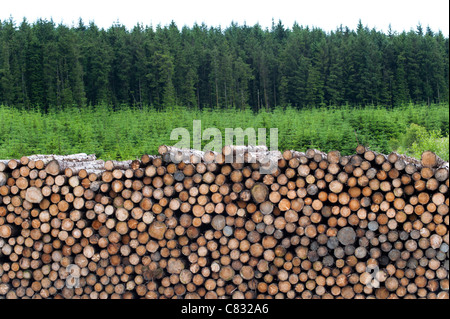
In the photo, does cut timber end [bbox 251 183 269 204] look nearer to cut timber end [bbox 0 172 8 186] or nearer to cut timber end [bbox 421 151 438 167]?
cut timber end [bbox 421 151 438 167]

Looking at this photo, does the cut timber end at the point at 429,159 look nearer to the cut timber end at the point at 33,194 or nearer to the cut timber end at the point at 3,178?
the cut timber end at the point at 33,194

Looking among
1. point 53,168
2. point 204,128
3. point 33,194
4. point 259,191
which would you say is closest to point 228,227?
point 259,191

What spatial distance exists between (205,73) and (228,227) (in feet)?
118

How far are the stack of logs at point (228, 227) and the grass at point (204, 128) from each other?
12.8 m

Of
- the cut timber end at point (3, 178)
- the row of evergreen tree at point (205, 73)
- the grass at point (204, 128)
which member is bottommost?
the grass at point (204, 128)

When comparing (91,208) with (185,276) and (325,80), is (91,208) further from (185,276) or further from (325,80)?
(325,80)

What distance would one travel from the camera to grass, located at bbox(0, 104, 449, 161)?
19.2 metres

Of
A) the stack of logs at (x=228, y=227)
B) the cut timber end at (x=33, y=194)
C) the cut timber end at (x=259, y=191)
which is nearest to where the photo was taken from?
the stack of logs at (x=228, y=227)

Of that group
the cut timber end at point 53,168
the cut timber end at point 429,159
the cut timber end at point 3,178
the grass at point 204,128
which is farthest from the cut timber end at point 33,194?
the grass at point 204,128

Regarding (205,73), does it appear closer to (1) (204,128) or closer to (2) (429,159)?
(1) (204,128)

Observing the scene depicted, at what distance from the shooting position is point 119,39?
40.7 meters

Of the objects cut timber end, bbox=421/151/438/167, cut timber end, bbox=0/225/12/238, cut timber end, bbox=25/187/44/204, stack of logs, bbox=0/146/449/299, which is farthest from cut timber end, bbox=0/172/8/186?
cut timber end, bbox=421/151/438/167

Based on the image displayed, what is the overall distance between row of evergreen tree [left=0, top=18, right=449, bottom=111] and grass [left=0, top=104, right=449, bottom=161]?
724cm

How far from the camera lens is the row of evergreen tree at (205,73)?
34125 millimetres
